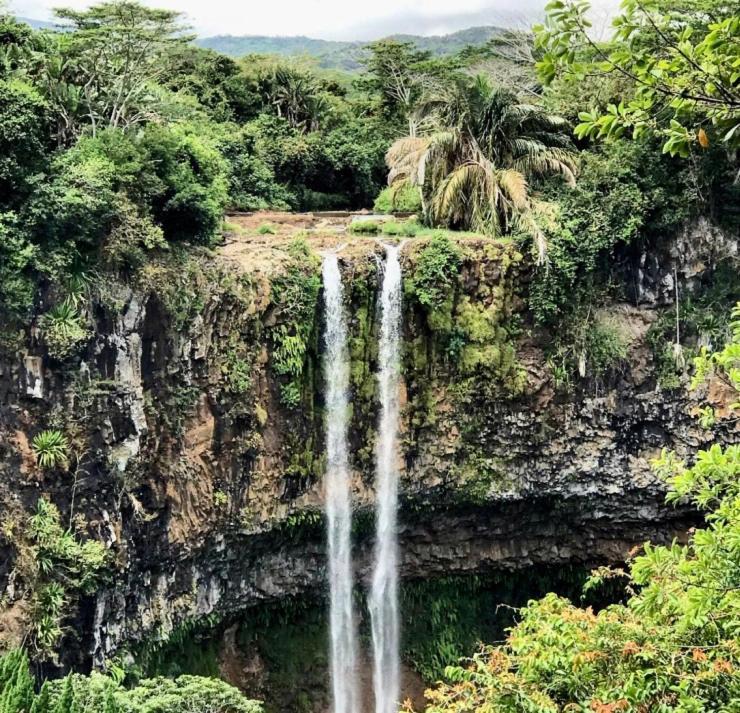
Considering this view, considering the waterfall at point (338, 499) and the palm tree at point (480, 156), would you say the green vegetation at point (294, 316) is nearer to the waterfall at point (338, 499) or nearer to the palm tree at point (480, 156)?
the waterfall at point (338, 499)

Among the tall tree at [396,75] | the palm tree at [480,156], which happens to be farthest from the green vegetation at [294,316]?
the tall tree at [396,75]

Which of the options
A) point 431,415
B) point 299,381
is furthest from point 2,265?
point 431,415

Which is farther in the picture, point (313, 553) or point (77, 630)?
point (313, 553)

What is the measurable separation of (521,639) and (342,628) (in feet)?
31.8

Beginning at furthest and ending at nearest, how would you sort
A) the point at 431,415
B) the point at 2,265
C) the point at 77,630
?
1. the point at 431,415
2. the point at 77,630
3. the point at 2,265

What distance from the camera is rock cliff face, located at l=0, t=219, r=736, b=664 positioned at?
36.1 feet

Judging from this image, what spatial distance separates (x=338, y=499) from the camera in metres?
13.8

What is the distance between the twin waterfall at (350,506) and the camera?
43.6 feet

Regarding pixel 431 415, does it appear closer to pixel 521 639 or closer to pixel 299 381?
pixel 299 381

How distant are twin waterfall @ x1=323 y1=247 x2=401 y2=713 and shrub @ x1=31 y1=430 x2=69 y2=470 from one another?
14.8 feet

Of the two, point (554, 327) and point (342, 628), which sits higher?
point (554, 327)

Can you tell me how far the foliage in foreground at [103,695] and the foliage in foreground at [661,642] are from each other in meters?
4.12

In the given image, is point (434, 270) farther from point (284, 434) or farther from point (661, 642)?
point (661, 642)

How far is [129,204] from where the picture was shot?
447 inches
